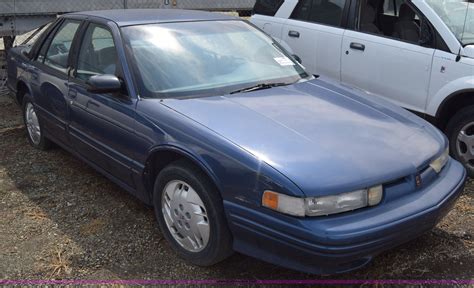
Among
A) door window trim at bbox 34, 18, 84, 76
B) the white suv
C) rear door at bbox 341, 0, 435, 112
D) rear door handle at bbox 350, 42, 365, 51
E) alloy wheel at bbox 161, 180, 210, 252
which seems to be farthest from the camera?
rear door handle at bbox 350, 42, 365, 51

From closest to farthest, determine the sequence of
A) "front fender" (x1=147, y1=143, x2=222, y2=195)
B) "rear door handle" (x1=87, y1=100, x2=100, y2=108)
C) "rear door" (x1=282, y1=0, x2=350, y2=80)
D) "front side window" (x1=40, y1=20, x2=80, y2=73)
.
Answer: "front fender" (x1=147, y1=143, x2=222, y2=195) < "rear door handle" (x1=87, y1=100, x2=100, y2=108) < "front side window" (x1=40, y1=20, x2=80, y2=73) < "rear door" (x1=282, y1=0, x2=350, y2=80)

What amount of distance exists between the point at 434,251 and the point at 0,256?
287 cm

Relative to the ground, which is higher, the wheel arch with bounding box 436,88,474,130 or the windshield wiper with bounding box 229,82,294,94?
the windshield wiper with bounding box 229,82,294,94

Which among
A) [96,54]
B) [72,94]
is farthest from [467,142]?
[72,94]

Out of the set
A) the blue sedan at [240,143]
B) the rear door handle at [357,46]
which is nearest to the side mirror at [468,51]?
the rear door handle at [357,46]

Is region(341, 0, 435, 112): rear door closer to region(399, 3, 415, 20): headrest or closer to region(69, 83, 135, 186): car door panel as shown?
region(399, 3, 415, 20): headrest

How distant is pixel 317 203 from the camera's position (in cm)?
257

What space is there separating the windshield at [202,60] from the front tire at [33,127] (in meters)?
1.82

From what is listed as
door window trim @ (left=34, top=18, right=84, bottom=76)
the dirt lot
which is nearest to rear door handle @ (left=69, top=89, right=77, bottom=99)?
door window trim @ (left=34, top=18, right=84, bottom=76)

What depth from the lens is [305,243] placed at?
2.52m

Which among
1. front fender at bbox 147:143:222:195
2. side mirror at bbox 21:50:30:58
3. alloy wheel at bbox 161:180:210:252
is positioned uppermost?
side mirror at bbox 21:50:30:58

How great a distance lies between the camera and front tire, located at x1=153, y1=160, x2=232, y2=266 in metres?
2.90

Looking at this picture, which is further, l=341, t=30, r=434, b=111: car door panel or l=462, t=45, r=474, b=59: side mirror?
l=341, t=30, r=434, b=111: car door panel

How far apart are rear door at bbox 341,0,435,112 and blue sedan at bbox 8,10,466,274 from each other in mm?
1313
